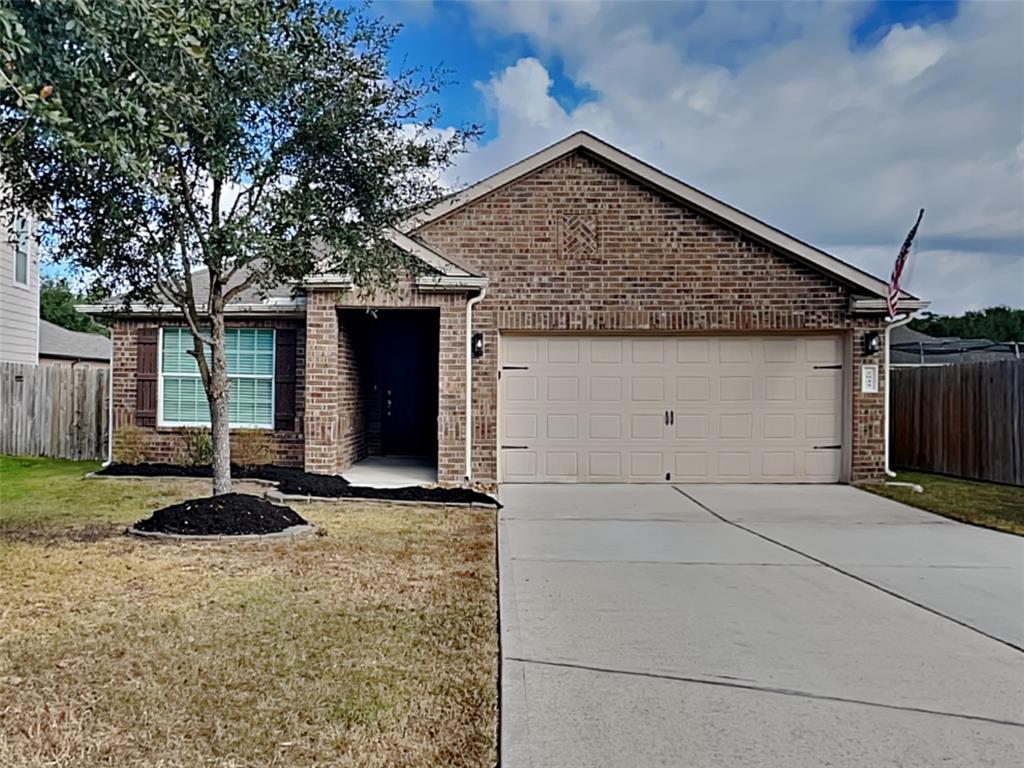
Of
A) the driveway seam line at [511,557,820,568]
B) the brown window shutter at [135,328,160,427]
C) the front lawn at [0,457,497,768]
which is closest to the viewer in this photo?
the front lawn at [0,457,497,768]

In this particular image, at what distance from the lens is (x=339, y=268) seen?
26.9ft

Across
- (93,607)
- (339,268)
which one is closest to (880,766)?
(93,607)

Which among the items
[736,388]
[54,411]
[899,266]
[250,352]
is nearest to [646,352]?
[736,388]

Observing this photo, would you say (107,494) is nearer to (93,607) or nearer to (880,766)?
(93,607)

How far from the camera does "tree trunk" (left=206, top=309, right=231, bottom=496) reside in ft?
27.4

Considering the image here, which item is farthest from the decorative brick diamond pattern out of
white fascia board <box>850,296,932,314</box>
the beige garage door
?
white fascia board <box>850,296,932,314</box>

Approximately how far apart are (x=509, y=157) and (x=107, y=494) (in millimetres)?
8253

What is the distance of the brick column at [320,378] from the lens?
39.0ft

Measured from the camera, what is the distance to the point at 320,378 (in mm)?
11898

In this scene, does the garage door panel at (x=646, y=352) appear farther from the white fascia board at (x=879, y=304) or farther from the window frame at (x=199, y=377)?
the window frame at (x=199, y=377)

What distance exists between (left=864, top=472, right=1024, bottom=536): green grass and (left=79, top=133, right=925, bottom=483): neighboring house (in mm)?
1035

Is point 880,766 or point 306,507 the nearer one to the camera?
point 880,766

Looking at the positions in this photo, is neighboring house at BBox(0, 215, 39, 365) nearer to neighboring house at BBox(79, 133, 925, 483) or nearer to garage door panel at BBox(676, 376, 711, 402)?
neighboring house at BBox(79, 133, 925, 483)

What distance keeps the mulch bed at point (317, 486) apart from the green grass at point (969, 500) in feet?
18.2
